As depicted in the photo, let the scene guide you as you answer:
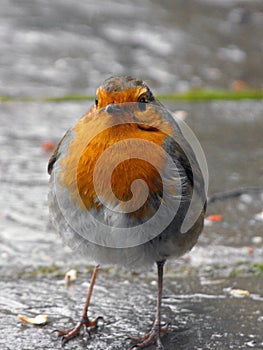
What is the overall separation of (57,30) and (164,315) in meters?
5.36

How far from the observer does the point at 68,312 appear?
143 inches

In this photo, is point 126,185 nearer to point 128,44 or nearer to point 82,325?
point 82,325

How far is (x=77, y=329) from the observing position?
11.2 feet

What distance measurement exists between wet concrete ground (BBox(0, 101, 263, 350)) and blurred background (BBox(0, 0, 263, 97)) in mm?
1675

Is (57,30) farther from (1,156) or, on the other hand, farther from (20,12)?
(1,156)

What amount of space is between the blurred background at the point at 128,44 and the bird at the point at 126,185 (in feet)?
11.9

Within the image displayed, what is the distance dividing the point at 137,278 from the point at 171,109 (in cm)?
265

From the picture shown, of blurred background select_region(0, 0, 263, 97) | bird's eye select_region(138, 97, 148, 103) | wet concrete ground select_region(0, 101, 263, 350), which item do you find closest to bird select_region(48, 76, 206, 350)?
bird's eye select_region(138, 97, 148, 103)

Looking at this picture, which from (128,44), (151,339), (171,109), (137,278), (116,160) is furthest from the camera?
(128,44)

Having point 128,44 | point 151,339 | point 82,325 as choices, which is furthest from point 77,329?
point 128,44

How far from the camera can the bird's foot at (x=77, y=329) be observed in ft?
11.0

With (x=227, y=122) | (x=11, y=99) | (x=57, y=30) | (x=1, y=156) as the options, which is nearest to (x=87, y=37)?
(x=57, y=30)

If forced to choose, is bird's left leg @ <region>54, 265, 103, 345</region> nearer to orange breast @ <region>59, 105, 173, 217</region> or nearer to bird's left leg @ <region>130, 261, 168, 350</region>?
bird's left leg @ <region>130, 261, 168, 350</region>

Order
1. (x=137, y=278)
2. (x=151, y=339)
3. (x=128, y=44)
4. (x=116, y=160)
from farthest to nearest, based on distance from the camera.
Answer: (x=128, y=44), (x=137, y=278), (x=151, y=339), (x=116, y=160)
